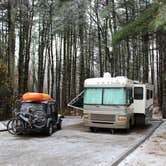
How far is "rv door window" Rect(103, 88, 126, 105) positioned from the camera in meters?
14.7

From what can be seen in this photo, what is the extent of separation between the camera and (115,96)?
1483cm

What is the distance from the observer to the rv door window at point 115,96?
14.7 m

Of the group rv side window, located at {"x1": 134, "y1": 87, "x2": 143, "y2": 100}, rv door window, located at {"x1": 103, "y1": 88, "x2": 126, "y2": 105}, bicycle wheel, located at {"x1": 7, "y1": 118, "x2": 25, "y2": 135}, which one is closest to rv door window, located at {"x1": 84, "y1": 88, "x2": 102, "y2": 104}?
rv door window, located at {"x1": 103, "y1": 88, "x2": 126, "y2": 105}

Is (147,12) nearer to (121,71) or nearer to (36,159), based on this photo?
(36,159)

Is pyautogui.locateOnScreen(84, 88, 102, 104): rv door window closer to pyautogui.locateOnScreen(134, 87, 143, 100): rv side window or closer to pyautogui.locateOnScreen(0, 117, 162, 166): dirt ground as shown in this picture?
pyautogui.locateOnScreen(0, 117, 162, 166): dirt ground

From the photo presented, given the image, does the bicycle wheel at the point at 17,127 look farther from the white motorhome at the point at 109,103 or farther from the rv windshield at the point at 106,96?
the rv windshield at the point at 106,96

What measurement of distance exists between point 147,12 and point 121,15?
1587 centimetres

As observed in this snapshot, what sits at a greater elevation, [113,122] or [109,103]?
[109,103]

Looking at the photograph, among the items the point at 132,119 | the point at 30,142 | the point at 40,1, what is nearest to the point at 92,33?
the point at 40,1

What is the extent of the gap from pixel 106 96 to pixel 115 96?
0.43 meters

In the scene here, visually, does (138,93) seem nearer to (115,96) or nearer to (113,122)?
(115,96)

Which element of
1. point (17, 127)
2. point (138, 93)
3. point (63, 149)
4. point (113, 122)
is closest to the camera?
point (63, 149)

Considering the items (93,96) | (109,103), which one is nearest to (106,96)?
(109,103)

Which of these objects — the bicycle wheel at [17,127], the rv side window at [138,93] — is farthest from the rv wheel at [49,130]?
the rv side window at [138,93]
